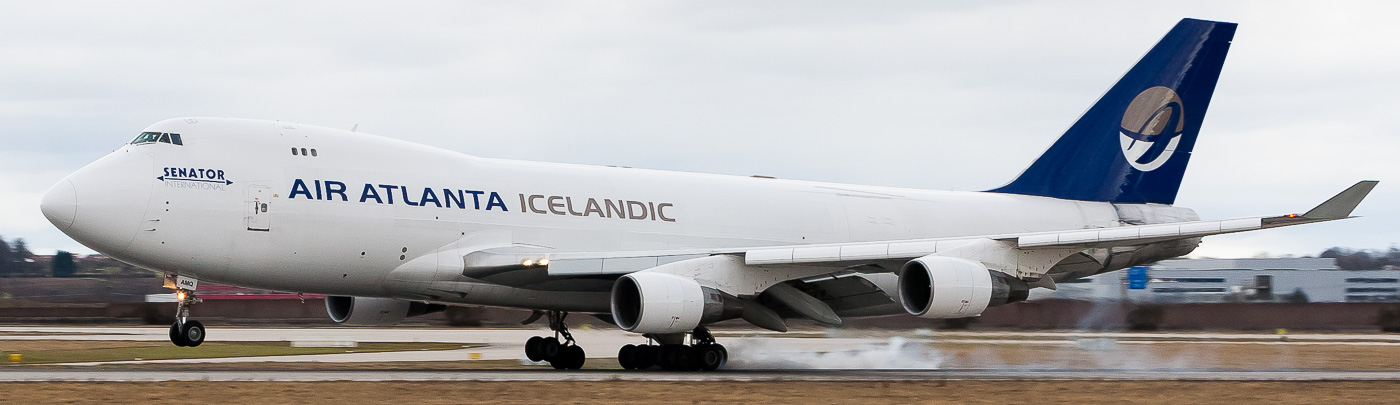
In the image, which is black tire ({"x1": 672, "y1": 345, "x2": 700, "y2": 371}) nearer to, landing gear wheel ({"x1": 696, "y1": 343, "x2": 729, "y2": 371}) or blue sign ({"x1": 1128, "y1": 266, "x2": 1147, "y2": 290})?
landing gear wheel ({"x1": 696, "y1": 343, "x2": 729, "y2": 371})

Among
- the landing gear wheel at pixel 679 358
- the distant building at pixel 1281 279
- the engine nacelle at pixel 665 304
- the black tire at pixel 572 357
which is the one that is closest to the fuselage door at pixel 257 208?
the engine nacelle at pixel 665 304

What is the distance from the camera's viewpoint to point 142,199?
70.1 feet

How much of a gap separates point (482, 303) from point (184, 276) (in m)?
4.88

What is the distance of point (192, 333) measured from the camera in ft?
69.3

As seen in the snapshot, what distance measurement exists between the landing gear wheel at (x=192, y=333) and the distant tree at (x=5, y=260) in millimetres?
67088

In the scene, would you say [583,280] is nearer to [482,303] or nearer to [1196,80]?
[482,303]

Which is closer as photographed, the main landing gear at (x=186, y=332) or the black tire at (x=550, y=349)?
the main landing gear at (x=186, y=332)

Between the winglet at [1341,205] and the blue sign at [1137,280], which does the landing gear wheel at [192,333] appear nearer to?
the winglet at [1341,205]

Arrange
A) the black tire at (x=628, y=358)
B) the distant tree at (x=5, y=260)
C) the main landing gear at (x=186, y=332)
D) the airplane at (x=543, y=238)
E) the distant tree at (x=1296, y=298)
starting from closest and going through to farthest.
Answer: the main landing gear at (x=186, y=332) → the airplane at (x=543, y=238) → the black tire at (x=628, y=358) → the distant tree at (x=1296, y=298) → the distant tree at (x=5, y=260)

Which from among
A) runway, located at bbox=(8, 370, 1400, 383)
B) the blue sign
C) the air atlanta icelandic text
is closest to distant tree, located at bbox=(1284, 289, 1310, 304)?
the blue sign

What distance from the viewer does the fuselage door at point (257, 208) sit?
22.1 metres

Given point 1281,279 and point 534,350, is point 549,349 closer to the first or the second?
point 534,350

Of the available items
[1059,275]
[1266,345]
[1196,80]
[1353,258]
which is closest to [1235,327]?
[1266,345]

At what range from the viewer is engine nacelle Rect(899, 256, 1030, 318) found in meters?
22.0
